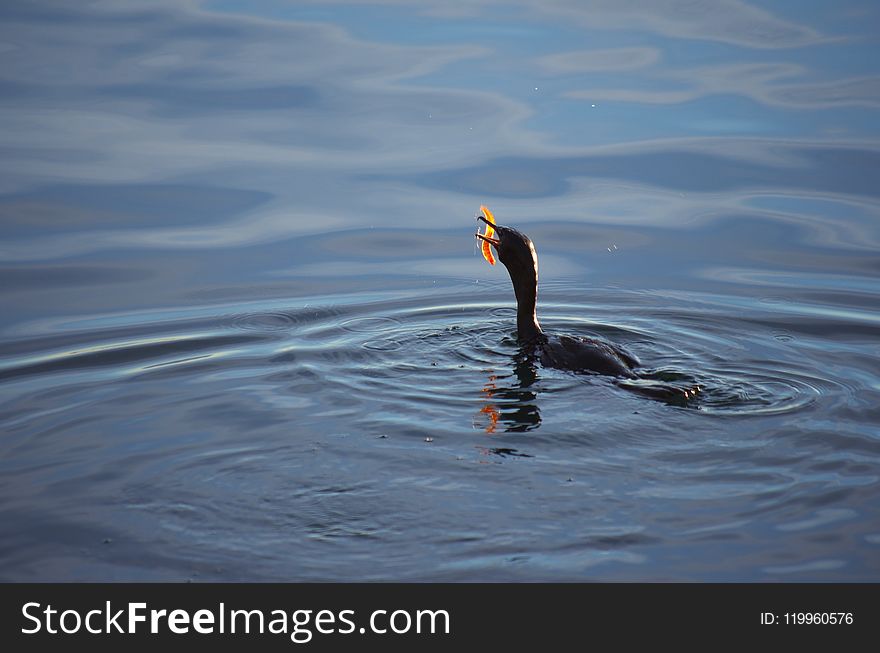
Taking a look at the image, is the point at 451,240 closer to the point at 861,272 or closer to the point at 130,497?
the point at 861,272

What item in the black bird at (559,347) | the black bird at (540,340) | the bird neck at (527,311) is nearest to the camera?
the black bird at (559,347)

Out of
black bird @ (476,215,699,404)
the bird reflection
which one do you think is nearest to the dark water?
the bird reflection

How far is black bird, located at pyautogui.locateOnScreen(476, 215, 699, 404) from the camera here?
8414mm

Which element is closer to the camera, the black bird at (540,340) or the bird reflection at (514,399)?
the bird reflection at (514,399)

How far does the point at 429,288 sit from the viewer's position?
11.6m

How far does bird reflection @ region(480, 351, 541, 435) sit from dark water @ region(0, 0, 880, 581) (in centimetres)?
4

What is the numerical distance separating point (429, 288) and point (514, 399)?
133 inches

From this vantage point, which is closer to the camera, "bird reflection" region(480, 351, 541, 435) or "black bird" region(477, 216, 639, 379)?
"bird reflection" region(480, 351, 541, 435)

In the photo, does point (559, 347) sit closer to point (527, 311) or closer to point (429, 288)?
point (527, 311)

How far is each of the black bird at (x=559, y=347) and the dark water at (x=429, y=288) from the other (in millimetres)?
175

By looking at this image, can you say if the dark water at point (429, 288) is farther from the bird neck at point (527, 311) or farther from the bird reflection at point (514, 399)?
the bird neck at point (527, 311)

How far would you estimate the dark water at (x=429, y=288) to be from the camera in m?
6.43

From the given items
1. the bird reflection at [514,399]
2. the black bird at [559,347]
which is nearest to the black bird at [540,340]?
the black bird at [559,347]

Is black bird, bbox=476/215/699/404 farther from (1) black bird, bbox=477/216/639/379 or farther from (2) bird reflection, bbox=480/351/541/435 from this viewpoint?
(2) bird reflection, bbox=480/351/541/435
